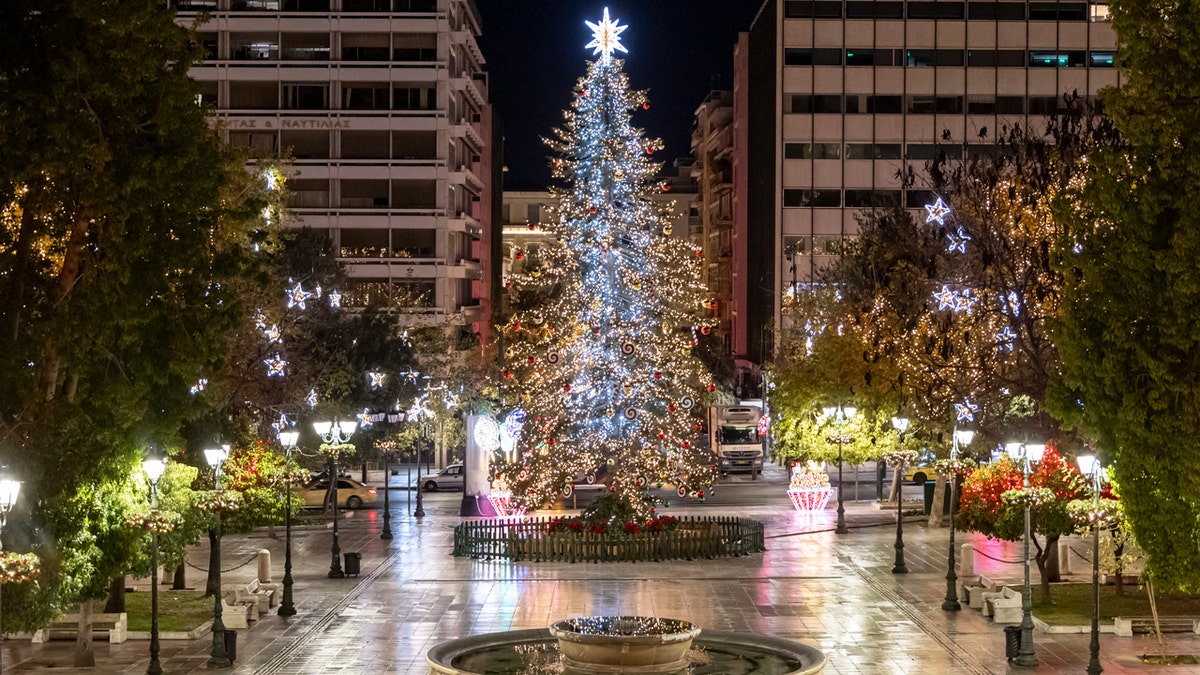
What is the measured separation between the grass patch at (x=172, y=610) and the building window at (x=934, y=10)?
196 feet

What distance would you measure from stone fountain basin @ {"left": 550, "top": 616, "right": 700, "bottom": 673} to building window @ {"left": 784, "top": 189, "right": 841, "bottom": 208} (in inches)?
2517

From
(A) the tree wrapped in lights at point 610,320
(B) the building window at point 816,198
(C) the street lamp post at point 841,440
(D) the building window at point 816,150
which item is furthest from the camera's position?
(B) the building window at point 816,198

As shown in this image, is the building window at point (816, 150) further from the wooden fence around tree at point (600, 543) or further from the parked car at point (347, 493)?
the wooden fence around tree at point (600, 543)

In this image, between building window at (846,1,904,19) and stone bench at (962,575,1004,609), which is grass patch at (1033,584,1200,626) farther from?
building window at (846,1,904,19)

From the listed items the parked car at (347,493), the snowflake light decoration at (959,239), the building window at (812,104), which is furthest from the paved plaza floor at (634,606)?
the building window at (812,104)

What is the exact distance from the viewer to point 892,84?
86.4 metres

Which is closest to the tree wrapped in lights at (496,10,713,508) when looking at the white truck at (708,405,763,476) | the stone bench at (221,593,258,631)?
the stone bench at (221,593,258,631)

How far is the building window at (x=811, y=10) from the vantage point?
283 feet

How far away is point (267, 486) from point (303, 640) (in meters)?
7.30

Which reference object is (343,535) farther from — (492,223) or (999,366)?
(492,223)

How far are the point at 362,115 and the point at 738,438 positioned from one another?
24.0 meters

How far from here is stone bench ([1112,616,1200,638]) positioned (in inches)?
1177

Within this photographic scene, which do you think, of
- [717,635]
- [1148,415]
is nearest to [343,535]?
[717,635]

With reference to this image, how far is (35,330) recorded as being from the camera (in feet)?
80.9
